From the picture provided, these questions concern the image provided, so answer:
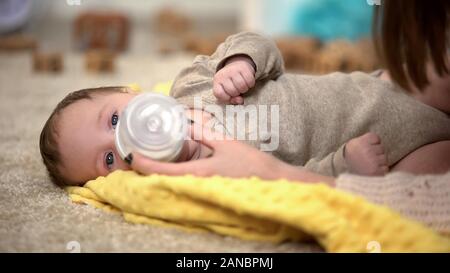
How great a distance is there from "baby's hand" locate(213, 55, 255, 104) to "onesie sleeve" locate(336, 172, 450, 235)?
23 cm

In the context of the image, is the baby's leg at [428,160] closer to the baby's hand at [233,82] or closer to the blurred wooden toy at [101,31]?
the baby's hand at [233,82]

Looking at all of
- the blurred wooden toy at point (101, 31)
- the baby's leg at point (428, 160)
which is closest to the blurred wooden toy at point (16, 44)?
the blurred wooden toy at point (101, 31)

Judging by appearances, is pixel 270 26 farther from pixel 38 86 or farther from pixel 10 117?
pixel 10 117

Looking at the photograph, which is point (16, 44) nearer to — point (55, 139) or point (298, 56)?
point (298, 56)

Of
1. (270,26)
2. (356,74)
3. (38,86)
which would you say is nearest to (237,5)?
(270,26)

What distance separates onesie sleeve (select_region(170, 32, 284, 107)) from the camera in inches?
35.7

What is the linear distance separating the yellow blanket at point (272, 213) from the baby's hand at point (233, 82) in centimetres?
20

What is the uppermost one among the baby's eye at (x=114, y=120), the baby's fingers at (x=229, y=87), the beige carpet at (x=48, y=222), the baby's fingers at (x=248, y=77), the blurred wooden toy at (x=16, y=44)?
the baby's fingers at (x=248, y=77)

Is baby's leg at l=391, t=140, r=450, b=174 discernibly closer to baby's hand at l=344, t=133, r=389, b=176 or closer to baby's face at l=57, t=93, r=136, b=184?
baby's hand at l=344, t=133, r=389, b=176

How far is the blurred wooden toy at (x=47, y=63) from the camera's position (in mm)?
1948

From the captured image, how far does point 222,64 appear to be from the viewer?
92cm

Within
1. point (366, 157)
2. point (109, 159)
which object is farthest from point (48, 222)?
point (366, 157)

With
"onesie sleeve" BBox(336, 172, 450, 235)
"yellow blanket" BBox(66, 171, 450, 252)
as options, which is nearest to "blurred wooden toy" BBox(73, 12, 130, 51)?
"yellow blanket" BBox(66, 171, 450, 252)
